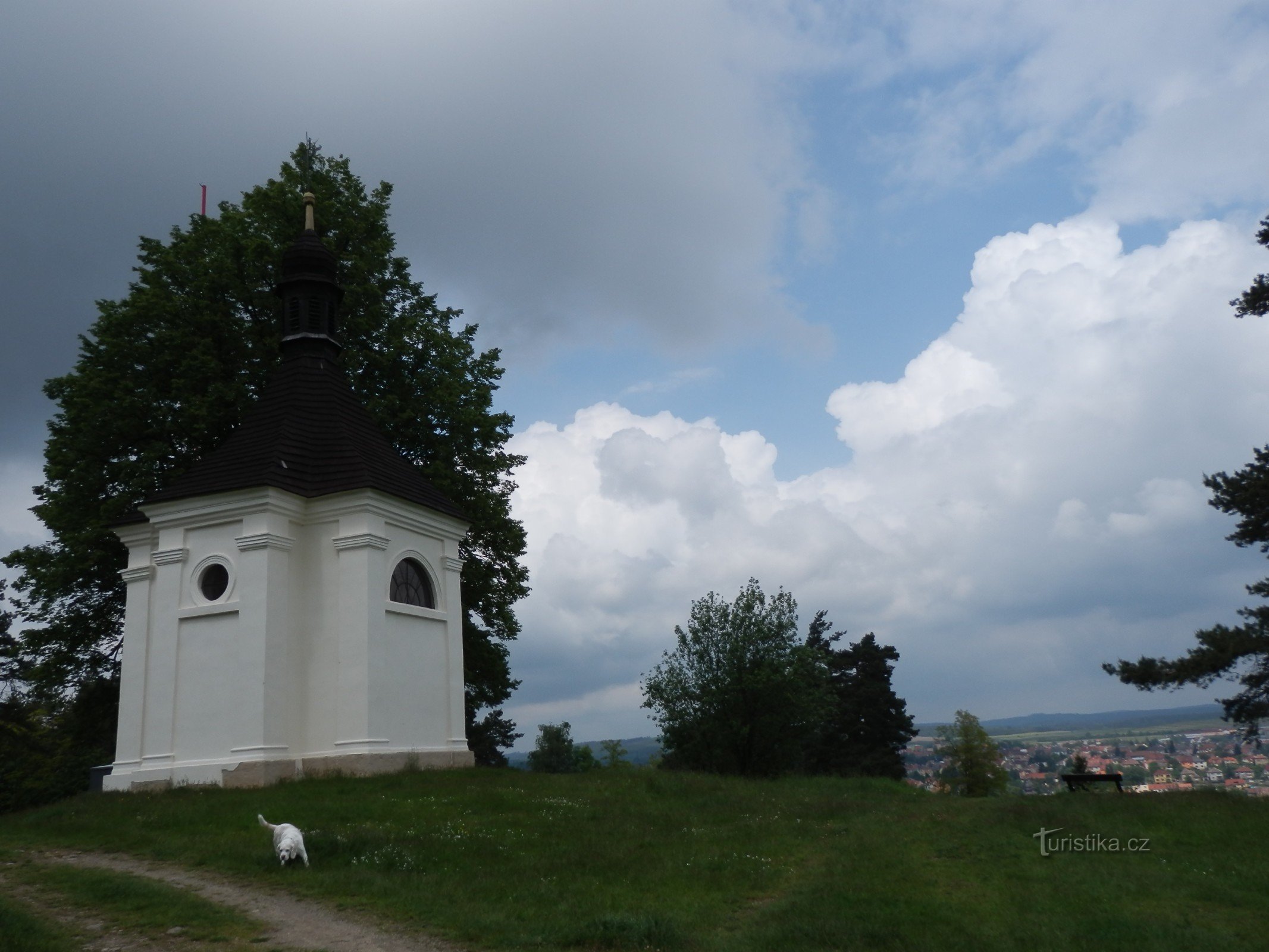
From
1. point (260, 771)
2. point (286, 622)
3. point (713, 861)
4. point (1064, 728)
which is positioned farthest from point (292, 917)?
point (1064, 728)

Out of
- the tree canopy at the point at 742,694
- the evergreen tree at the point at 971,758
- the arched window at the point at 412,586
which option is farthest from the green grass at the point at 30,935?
the evergreen tree at the point at 971,758

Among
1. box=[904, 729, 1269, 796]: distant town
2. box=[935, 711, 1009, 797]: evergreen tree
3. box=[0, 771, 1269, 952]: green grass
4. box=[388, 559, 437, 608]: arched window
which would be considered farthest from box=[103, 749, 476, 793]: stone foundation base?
box=[935, 711, 1009, 797]: evergreen tree

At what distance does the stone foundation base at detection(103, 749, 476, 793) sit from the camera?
1667 centimetres

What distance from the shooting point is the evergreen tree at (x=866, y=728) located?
42.8m

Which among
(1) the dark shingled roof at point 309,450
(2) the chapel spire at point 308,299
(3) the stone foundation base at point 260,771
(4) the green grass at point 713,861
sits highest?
(2) the chapel spire at point 308,299

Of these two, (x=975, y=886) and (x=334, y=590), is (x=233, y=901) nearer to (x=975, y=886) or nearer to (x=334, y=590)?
(x=975, y=886)

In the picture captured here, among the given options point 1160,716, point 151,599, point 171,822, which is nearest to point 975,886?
point 171,822

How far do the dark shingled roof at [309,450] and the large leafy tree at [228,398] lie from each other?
109 inches

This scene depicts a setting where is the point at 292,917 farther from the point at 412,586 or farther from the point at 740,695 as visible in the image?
→ the point at 740,695

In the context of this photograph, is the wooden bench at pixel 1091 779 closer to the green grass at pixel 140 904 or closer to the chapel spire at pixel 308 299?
the green grass at pixel 140 904

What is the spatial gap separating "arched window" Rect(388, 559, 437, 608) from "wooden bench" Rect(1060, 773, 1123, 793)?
12154mm

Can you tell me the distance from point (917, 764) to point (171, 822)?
3819 centimetres

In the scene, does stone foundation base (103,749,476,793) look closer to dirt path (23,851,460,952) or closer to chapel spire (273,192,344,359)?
dirt path (23,851,460,952)

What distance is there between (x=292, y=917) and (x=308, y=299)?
16.5 meters
